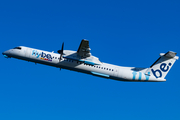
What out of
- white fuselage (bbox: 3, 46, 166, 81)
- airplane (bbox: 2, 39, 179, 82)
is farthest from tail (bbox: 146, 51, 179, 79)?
white fuselage (bbox: 3, 46, 166, 81)

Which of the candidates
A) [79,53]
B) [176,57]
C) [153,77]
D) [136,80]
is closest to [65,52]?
[79,53]

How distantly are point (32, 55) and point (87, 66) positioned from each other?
8067 mm

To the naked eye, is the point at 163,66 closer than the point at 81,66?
No

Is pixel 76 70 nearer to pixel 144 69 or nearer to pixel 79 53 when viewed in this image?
pixel 79 53

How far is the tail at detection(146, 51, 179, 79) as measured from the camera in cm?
3228

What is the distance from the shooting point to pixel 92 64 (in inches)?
1223

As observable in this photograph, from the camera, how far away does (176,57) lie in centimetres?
3206

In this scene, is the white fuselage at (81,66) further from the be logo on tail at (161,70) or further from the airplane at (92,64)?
the be logo on tail at (161,70)

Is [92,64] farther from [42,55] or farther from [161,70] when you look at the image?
[161,70]

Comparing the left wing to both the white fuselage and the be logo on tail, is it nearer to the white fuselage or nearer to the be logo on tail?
the white fuselage

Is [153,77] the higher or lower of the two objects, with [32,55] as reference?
lower

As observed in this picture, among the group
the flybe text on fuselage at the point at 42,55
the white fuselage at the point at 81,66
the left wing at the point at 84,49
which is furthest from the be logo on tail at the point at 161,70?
the flybe text on fuselage at the point at 42,55

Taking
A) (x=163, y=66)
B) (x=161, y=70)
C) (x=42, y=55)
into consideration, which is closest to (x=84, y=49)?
(x=42, y=55)

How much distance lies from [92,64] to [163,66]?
34.6 feet
